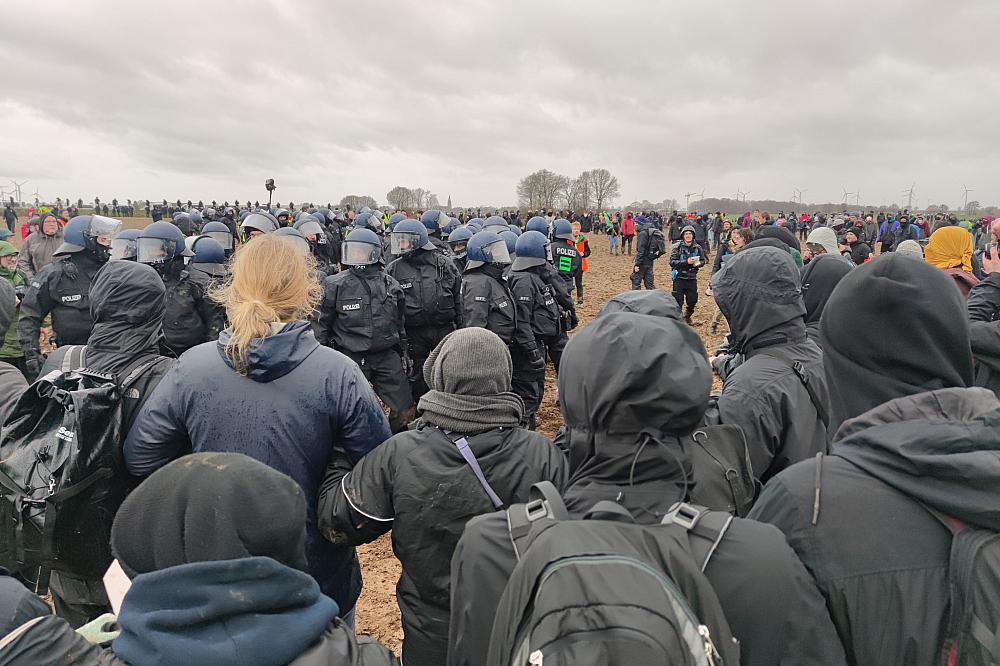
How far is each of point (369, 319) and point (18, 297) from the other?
4.07 metres

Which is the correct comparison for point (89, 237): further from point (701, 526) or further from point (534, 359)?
point (701, 526)

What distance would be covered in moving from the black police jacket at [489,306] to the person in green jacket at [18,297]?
14.3 feet

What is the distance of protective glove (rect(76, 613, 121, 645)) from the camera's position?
47.6 inches

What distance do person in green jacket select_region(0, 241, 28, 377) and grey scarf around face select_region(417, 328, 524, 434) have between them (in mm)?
5510

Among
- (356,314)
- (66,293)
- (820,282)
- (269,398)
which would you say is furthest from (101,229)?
(820,282)

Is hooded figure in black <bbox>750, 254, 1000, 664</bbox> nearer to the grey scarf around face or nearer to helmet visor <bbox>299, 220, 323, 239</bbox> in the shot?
the grey scarf around face

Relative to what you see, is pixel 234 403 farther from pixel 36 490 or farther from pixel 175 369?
pixel 36 490

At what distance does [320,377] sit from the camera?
230 cm

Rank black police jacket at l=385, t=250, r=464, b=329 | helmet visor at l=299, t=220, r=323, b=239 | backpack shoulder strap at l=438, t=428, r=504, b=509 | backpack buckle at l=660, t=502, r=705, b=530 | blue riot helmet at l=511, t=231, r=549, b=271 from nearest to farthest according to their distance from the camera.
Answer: backpack buckle at l=660, t=502, r=705, b=530, backpack shoulder strap at l=438, t=428, r=504, b=509, blue riot helmet at l=511, t=231, r=549, b=271, black police jacket at l=385, t=250, r=464, b=329, helmet visor at l=299, t=220, r=323, b=239

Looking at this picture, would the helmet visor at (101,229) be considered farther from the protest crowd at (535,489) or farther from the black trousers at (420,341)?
the black trousers at (420,341)

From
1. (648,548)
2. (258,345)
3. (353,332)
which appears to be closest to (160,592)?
(648,548)

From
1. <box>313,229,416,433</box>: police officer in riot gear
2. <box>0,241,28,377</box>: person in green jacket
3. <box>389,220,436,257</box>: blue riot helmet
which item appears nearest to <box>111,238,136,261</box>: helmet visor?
<box>0,241,28,377</box>: person in green jacket

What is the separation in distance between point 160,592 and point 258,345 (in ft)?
3.95

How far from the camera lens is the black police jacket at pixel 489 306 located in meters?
5.79
